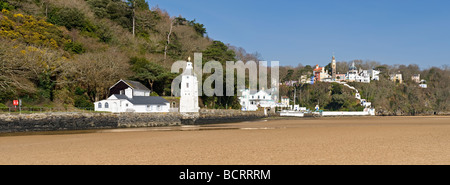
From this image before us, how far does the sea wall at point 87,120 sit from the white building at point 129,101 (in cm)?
251

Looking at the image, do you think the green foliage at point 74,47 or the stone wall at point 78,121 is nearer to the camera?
the stone wall at point 78,121

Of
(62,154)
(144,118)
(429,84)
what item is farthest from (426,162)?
(429,84)

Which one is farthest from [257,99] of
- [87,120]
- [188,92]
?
[87,120]

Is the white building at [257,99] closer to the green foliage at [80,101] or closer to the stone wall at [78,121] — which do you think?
the stone wall at [78,121]

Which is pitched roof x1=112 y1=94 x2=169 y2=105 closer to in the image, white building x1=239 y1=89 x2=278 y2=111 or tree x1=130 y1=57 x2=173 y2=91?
tree x1=130 y1=57 x2=173 y2=91

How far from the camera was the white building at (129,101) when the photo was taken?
108 feet

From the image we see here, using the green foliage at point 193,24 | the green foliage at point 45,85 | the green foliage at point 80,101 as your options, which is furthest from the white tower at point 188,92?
the green foliage at point 193,24

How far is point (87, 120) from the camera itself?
88.4ft

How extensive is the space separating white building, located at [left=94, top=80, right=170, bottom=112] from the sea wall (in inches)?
98.8
